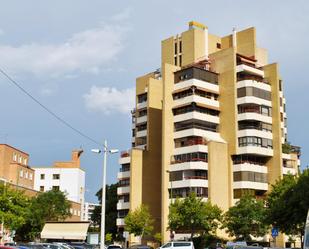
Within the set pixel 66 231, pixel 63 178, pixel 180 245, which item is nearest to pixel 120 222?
pixel 66 231

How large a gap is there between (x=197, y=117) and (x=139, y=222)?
55.7 ft

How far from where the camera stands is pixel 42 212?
262 ft

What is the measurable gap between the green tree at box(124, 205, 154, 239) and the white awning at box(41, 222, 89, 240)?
32.0 feet

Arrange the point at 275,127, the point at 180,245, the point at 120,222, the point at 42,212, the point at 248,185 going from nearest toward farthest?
the point at 180,245, the point at 248,185, the point at 42,212, the point at 275,127, the point at 120,222

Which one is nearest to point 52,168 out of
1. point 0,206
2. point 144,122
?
point 144,122

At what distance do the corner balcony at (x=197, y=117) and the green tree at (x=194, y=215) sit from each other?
13784 millimetres

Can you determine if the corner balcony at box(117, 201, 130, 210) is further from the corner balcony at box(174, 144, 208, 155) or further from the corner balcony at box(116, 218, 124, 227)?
the corner balcony at box(174, 144, 208, 155)

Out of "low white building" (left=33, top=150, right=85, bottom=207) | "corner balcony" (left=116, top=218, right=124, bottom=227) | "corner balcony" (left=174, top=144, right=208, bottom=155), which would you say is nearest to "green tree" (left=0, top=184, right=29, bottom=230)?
"corner balcony" (left=174, top=144, right=208, bottom=155)

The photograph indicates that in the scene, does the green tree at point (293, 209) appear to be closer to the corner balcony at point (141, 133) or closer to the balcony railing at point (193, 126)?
the balcony railing at point (193, 126)

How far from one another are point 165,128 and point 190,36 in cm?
1720

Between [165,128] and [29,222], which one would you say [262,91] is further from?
[29,222]

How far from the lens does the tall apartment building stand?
256 feet

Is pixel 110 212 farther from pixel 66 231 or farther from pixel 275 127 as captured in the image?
pixel 275 127

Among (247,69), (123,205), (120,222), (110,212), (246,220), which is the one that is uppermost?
(247,69)
